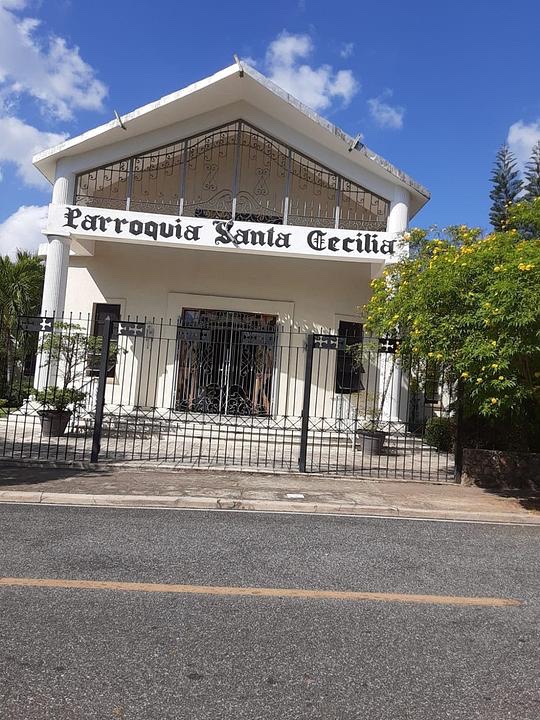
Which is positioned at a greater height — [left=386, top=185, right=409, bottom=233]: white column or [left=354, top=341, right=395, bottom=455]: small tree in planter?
[left=386, top=185, right=409, bottom=233]: white column

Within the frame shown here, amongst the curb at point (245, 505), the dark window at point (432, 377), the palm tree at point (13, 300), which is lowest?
the curb at point (245, 505)

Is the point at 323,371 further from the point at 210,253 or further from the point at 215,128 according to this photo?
the point at 215,128

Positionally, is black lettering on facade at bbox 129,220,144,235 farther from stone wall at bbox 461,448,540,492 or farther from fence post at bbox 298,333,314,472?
stone wall at bbox 461,448,540,492

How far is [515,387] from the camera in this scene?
7250mm

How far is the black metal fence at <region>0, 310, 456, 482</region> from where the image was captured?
33.8ft

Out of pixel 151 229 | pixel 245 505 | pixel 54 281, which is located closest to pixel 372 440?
pixel 245 505

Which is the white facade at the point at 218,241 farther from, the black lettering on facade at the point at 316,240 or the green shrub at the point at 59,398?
the green shrub at the point at 59,398

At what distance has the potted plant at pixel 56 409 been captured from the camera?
12289 millimetres

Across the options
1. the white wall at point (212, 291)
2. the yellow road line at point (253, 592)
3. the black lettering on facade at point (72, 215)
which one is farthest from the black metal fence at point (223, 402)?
the yellow road line at point (253, 592)

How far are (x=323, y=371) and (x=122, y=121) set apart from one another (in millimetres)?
8147

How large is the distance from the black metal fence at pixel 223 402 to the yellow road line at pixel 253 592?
535cm

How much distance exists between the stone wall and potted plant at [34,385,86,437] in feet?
26.5

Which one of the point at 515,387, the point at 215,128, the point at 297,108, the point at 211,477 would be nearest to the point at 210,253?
the point at 215,128

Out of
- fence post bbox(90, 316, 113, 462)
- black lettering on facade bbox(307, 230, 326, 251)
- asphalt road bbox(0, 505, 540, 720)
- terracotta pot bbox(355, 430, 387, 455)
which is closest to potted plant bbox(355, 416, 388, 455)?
terracotta pot bbox(355, 430, 387, 455)
